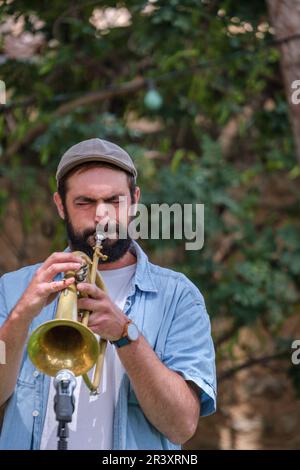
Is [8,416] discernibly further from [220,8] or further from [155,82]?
[155,82]

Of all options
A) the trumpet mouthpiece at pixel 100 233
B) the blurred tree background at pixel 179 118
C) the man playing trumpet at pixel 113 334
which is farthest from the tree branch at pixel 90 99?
the trumpet mouthpiece at pixel 100 233

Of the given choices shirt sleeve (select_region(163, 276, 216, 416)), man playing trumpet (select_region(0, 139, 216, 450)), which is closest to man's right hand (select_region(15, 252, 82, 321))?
man playing trumpet (select_region(0, 139, 216, 450))

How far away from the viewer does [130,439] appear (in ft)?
9.09

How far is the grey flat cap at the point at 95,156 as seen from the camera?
3006mm

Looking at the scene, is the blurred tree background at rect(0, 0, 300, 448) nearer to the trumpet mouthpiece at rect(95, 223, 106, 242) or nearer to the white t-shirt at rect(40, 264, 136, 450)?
the trumpet mouthpiece at rect(95, 223, 106, 242)

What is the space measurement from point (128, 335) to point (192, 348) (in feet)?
0.93

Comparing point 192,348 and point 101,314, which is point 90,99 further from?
point 101,314

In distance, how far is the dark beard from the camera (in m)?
2.95

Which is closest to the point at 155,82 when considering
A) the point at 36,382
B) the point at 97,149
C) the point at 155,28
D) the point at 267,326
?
the point at 155,28

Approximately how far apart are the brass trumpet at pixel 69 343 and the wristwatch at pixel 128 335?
0.22ft

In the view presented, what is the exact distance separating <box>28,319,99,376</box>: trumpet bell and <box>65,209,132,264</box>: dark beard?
33cm

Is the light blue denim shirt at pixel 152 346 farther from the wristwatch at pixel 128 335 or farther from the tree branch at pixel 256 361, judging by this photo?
the tree branch at pixel 256 361

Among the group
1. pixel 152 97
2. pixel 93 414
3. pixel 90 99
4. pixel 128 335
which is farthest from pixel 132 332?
pixel 90 99

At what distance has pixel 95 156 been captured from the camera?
9.84 feet
